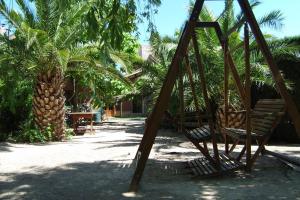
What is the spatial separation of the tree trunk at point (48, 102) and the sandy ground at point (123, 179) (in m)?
4.09

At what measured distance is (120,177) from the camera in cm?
743

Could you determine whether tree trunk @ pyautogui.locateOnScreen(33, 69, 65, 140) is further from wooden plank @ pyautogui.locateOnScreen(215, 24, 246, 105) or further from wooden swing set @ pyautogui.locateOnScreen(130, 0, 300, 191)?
wooden plank @ pyautogui.locateOnScreen(215, 24, 246, 105)

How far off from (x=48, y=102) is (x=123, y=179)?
7.99m

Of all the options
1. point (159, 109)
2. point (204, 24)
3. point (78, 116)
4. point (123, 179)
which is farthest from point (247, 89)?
point (78, 116)

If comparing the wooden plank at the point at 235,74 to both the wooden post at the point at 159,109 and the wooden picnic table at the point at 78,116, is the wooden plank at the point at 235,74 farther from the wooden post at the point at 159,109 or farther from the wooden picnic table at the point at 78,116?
the wooden picnic table at the point at 78,116

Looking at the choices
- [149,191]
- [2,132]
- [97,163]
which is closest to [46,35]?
[2,132]

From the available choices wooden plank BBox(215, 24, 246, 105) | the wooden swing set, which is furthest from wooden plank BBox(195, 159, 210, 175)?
wooden plank BBox(215, 24, 246, 105)

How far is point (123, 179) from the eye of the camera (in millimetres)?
7246

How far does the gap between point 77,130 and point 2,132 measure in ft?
12.8

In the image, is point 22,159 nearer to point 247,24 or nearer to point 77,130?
point 247,24

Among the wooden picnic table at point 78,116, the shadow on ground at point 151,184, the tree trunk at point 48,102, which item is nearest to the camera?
the shadow on ground at point 151,184

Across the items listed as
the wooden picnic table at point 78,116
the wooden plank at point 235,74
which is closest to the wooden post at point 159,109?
the wooden plank at point 235,74

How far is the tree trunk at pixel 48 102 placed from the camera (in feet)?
47.9

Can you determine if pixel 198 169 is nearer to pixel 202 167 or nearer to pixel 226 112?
pixel 202 167
